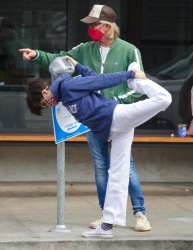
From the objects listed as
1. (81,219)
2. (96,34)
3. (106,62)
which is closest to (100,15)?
(96,34)

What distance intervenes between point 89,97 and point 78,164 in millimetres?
3063

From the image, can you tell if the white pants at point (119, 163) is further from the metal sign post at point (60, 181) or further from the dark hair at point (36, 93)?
the dark hair at point (36, 93)

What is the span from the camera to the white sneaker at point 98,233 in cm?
721

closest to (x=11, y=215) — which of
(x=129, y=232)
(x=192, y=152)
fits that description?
(x=129, y=232)

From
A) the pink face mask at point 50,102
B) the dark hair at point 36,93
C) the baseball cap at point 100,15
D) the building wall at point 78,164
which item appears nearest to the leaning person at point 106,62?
the baseball cap at point 100,15

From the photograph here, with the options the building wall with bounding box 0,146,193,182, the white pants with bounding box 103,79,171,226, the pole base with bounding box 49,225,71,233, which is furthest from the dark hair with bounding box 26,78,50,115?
the building wall with bounding box 0,146,193,182

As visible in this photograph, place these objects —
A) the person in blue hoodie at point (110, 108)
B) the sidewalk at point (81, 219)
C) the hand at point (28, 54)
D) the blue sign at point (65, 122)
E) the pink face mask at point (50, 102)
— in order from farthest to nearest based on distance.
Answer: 1. the blue sign at point (65, 122)
2. the hand at point (28, 54)
3. the sidewalk at point (81, 219)
4. the pink face mask at point (50, 102)
5. the person in blue hoodie at point (110, 108)

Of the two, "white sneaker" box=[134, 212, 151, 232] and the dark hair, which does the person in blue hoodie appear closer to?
the dark hair

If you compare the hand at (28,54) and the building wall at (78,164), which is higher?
the hand at (28,54)

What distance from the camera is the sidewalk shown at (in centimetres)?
716

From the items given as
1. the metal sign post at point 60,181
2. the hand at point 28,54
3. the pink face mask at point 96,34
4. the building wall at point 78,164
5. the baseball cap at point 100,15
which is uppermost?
the baseball cap at point 100,15

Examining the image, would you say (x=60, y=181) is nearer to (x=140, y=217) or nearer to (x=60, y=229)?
(x=60, y=229)

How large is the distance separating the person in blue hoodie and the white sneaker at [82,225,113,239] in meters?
0.05

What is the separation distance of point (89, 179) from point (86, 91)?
3.21m
